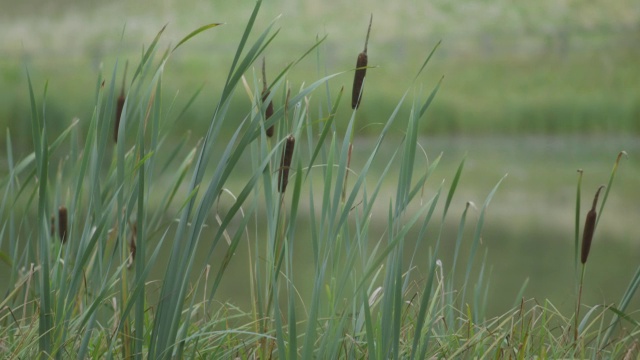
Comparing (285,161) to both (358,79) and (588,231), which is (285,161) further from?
→ (588,231)

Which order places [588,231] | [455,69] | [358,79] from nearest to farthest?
[358,79], [588,231], [455,69]

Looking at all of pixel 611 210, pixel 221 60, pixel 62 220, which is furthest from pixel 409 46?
pixel 62 220

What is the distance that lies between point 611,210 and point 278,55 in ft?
11.2

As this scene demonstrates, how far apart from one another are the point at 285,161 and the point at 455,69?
6005mm

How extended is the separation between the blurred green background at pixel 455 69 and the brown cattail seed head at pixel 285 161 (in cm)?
405

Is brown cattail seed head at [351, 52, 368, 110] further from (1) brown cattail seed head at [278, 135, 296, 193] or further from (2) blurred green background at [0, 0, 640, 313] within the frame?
(2) blurred green background at [0, 0, 640, 313]

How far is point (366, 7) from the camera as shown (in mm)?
6785

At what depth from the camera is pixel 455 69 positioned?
6.59 meters

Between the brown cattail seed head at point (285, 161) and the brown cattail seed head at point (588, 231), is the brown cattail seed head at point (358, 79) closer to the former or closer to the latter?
the brown cattail seed head at point (285, 161)

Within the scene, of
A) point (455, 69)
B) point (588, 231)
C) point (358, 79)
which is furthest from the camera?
point (455, 69)

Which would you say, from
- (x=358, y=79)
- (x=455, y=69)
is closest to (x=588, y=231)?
(x=358, y=79)

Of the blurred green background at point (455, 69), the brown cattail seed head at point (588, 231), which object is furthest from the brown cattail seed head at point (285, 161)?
the blurred green background at point (455, 69)

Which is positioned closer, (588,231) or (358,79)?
(358,79)

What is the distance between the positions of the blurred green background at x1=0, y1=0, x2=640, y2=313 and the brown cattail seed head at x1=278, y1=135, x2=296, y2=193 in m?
4.05
